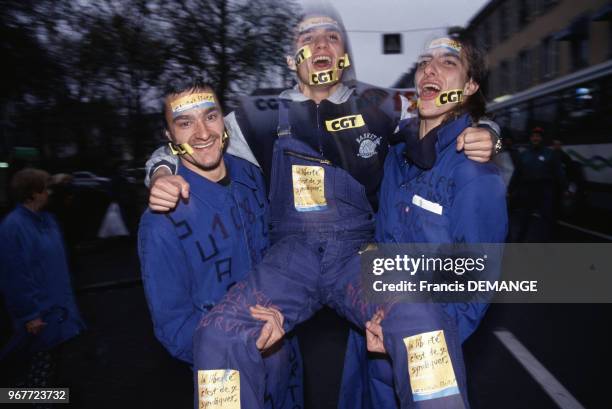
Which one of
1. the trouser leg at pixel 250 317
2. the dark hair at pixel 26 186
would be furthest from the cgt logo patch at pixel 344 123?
the dark hair at pixel 26 186

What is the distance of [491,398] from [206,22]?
1029cm

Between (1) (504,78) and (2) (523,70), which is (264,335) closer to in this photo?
(2) (523,70)

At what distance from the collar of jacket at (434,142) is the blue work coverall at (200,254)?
81 cm

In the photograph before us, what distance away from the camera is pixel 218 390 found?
1.90 metres

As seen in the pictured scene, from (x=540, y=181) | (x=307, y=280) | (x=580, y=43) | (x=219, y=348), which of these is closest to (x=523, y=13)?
(x=580, y=43)

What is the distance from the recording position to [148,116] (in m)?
10.4

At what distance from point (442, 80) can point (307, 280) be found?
116 cm

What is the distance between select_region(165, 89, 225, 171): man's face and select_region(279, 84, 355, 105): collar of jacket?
1.41ft

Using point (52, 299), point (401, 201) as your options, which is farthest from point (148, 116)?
point (401, 201)

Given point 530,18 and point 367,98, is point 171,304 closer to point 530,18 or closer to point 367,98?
point 367,98

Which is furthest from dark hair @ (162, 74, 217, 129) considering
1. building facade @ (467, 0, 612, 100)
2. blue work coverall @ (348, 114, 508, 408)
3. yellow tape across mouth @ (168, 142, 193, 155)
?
building facade @ (467, 0, 612, 100)

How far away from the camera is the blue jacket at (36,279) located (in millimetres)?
3730

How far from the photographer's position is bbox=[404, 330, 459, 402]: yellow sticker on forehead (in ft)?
6.04

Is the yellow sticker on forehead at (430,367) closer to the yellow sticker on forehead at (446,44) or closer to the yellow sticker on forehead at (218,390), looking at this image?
the yellow sticker on forehead at (218,390)
